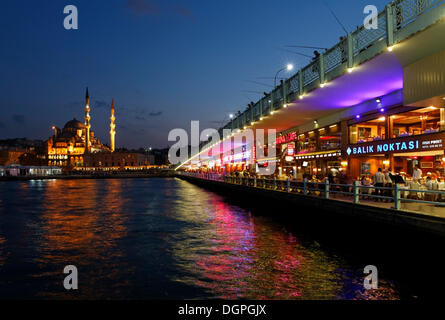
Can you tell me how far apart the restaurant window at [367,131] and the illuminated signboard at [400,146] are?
49cm

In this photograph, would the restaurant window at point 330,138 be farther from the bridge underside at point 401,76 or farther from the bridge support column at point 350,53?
the bridge support column at point 350,53

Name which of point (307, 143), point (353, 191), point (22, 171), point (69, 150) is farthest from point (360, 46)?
Result: point (69, 150)

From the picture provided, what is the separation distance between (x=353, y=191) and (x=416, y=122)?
9.54m

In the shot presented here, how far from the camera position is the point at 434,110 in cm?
1878

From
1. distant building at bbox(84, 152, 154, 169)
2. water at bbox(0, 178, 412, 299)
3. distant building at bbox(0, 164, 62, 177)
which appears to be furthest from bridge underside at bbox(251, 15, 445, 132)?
distant building at bbox(84, 152, 154, 169)

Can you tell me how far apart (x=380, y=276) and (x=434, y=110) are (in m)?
13.6

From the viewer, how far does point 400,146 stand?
19.7 meters

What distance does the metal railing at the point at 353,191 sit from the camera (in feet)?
37.3

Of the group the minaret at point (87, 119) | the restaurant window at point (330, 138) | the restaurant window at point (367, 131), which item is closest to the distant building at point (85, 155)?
the minaret at point (87, 119)

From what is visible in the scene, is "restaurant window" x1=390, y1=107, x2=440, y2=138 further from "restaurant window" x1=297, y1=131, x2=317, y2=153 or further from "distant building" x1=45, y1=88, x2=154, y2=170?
"distant building" x1=45, y1=88, x2=154, y2=170

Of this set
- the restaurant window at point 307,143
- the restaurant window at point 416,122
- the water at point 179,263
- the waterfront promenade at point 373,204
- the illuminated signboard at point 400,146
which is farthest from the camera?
the restaurant window at point 307,143

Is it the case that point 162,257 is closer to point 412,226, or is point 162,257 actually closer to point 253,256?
point 253,256
